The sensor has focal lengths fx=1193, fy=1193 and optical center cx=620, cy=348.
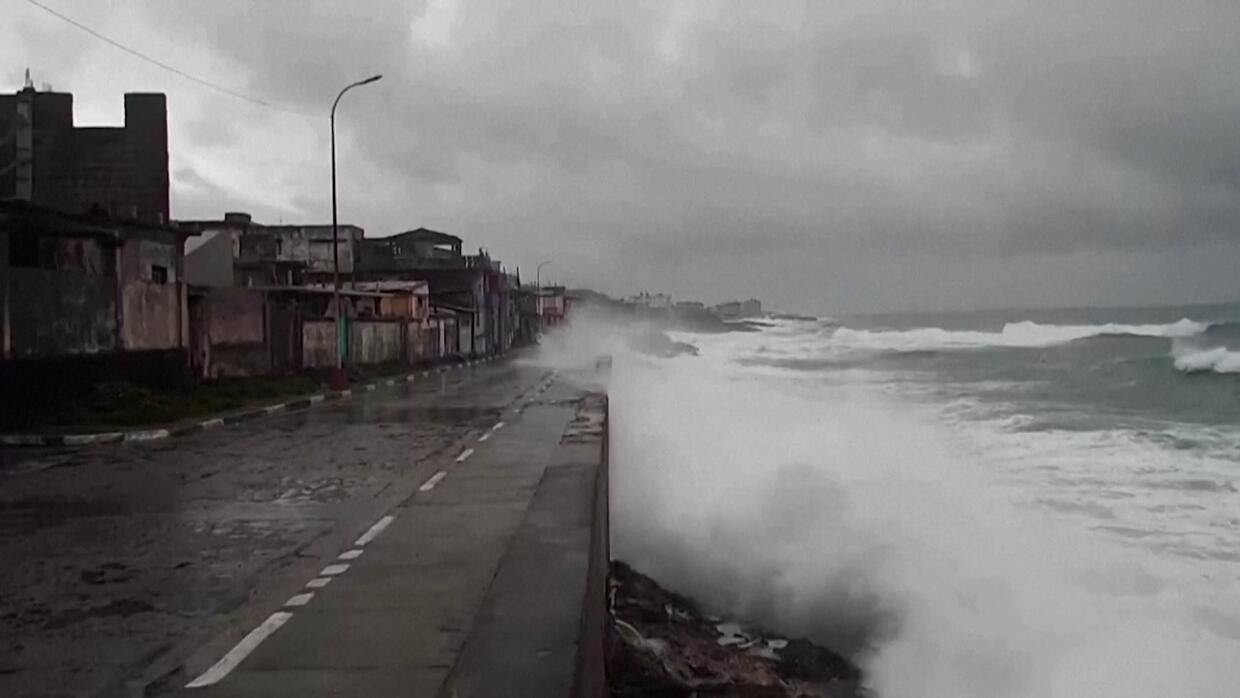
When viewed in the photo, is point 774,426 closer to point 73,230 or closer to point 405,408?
point 405,408

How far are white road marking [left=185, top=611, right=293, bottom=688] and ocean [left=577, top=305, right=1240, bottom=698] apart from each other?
631 centimetres

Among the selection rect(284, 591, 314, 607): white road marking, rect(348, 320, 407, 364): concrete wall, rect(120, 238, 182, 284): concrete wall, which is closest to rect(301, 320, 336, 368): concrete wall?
rect(348, 320, 407, 364): concrete wall

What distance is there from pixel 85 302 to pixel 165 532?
12.8 meters

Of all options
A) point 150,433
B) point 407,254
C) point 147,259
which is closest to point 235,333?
point 147,259

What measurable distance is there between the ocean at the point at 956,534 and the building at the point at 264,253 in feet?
49.1

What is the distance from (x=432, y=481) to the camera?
13344 mm

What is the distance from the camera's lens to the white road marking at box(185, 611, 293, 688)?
5761 millimetres

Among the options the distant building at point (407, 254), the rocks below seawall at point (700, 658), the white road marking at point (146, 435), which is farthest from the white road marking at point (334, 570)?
the distant building at point (407, 254)

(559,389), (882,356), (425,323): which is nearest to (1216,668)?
(559,389)

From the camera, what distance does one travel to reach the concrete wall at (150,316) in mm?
23375

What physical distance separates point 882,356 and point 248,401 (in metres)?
48.4

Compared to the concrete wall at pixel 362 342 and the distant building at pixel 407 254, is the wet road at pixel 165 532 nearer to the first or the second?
the concrete wall at pixel 362 342

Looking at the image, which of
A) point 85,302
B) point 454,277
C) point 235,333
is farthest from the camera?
point 454,277

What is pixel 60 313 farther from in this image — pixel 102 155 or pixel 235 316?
pixel 102 155
